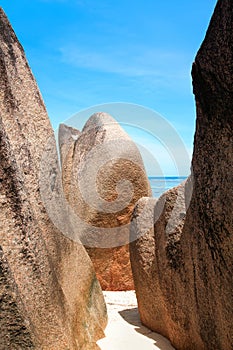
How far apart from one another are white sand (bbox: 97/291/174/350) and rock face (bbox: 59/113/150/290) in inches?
40.2

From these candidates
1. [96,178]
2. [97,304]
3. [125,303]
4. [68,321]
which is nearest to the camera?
[68,321]

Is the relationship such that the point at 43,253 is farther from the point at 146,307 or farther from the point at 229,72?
the point at 146,307

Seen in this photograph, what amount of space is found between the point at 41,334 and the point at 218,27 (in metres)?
1.78

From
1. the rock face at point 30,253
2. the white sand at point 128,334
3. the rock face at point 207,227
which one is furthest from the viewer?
the white sand at point 128,334

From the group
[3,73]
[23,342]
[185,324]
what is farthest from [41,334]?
[3,73]

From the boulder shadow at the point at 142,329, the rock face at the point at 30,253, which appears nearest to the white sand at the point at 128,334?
the boulder shadow at the point at 142,329

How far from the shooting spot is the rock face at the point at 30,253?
2.01 m

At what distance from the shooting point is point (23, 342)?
→ 1.99 meters

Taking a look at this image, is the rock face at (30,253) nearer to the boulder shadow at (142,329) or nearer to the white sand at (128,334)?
the white sand at (128,334)

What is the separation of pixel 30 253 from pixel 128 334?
182cm

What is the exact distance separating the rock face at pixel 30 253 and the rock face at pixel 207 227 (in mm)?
677

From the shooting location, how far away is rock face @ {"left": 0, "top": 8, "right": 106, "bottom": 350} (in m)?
2.01

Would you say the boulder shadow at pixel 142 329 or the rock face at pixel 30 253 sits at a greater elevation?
the rock face at pixel 30 253

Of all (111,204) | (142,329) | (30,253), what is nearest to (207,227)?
(30,253)
